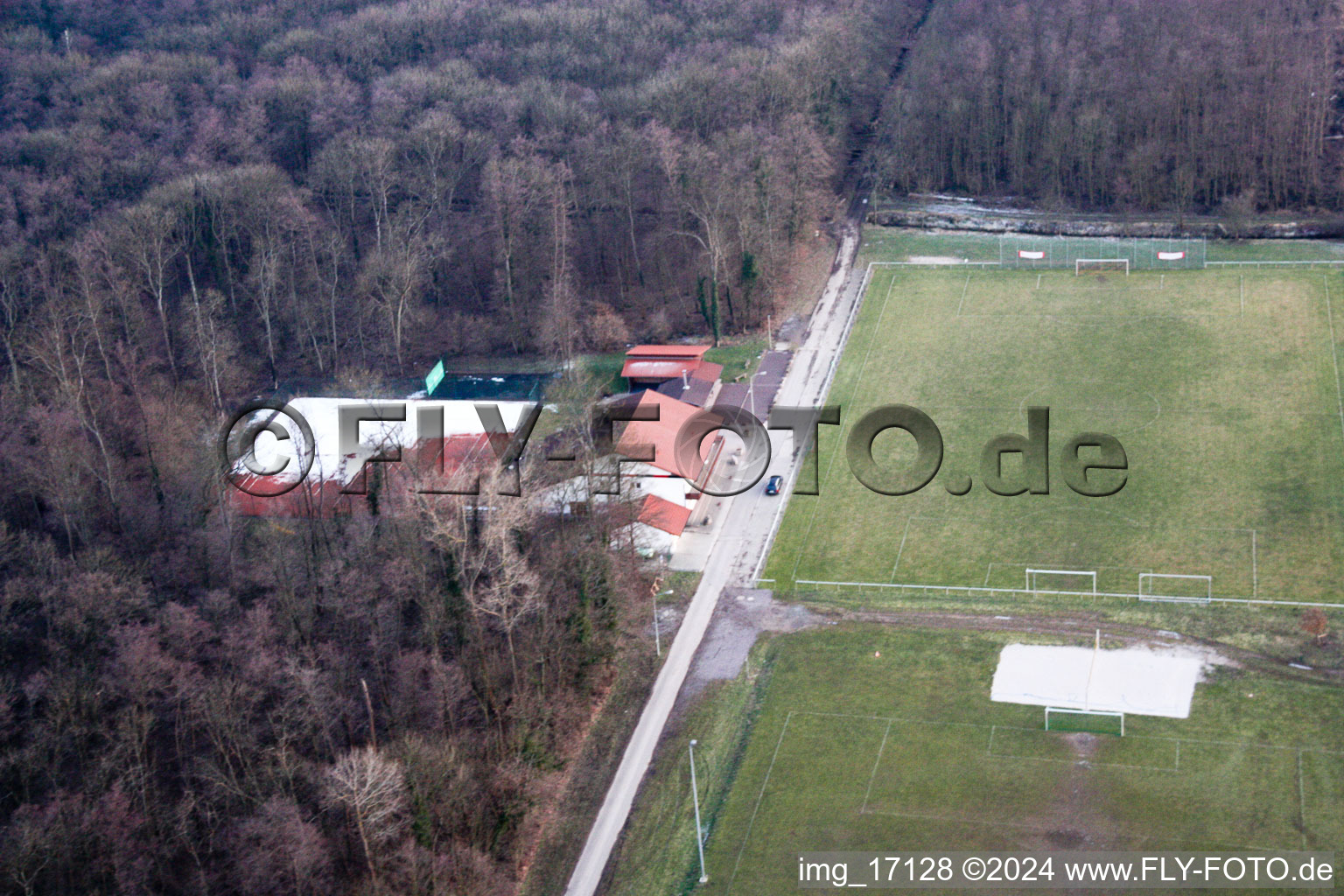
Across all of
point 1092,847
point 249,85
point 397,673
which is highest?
point 249,85

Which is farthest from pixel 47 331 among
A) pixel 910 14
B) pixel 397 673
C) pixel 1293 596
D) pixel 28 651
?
pixel 910 14

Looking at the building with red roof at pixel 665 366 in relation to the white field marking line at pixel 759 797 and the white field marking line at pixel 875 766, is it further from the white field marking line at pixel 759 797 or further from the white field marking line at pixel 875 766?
the white field marking line at pixel 875 766

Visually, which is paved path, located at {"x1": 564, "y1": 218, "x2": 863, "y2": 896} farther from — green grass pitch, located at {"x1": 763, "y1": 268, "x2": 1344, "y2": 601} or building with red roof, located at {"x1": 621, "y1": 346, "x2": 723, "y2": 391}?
building with red roof, located at {"x1": 621, "y1": 346, "x2": 723, "y2": 391}

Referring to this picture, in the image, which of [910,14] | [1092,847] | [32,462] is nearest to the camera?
[1092,847]

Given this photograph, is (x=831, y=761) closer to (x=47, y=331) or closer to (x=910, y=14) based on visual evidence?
(x=47, y=331)

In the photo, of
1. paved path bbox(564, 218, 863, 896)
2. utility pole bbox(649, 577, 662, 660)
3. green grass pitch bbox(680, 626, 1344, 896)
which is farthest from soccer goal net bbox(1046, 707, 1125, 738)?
utility pole bbox(649, 577, 662, 660)

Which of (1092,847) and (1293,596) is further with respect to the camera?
(1293,596)

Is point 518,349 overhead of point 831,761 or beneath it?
A: overhead
